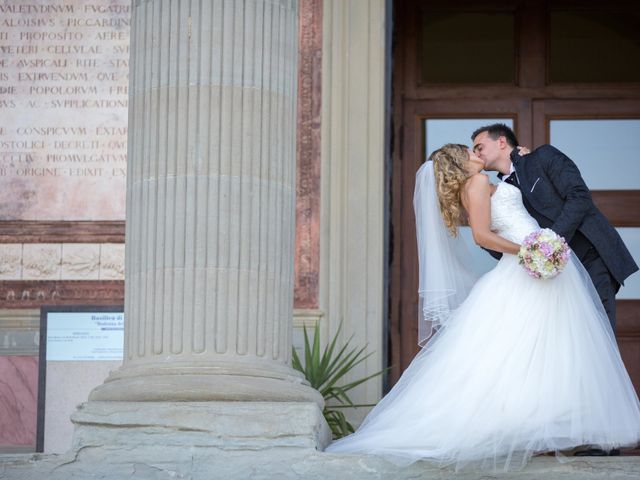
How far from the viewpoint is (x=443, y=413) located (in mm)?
7801

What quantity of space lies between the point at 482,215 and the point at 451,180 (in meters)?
0.28

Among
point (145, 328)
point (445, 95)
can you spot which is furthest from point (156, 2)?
point (445, 95)

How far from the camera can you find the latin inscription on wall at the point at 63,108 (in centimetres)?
1125

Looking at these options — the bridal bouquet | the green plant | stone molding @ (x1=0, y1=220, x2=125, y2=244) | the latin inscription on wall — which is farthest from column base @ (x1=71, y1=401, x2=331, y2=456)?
the latin inscription on wall

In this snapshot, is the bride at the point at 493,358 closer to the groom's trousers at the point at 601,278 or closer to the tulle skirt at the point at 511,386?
the tulle skirt at the point at 511,386

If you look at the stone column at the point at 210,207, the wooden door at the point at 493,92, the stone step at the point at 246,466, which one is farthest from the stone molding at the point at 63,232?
the stone step at the point at 246,466

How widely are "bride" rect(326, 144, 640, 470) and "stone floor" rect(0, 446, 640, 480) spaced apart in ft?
0.45

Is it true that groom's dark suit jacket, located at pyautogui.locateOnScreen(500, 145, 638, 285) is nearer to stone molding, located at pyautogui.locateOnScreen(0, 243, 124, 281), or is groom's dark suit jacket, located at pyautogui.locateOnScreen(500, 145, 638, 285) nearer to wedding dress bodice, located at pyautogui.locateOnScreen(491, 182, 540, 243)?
wedding dress bodice, located at pyautogui.locateOnScreen(491, 182, 540, 243)

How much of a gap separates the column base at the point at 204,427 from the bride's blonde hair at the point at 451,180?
1.51m

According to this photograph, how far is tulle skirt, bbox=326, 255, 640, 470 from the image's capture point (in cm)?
754

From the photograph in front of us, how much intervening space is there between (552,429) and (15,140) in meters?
5.38

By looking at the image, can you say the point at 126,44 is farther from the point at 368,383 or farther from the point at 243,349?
the point at 243,349

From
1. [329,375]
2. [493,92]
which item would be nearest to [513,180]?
[329,375]

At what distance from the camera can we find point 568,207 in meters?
8.41
